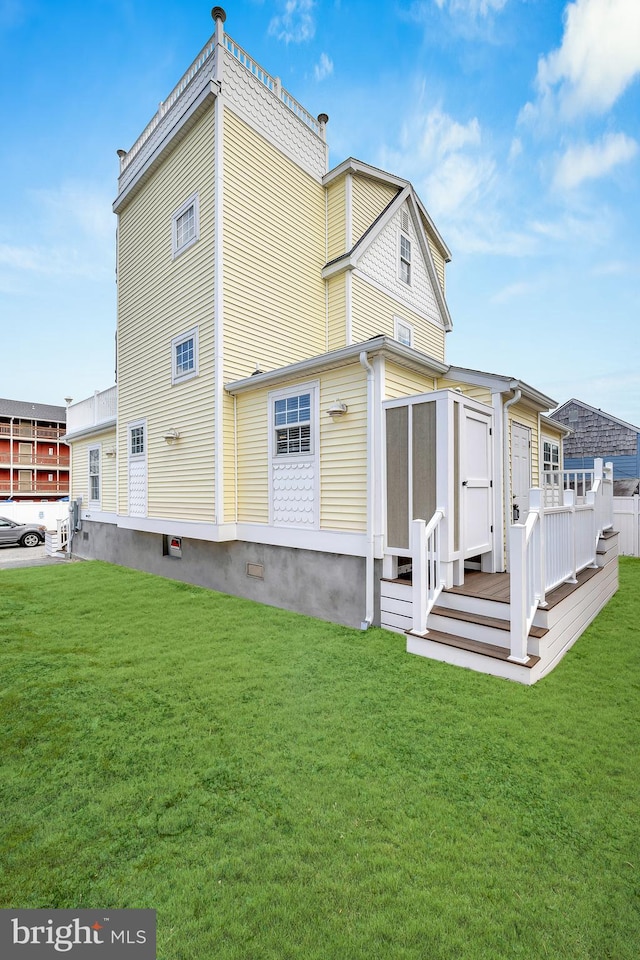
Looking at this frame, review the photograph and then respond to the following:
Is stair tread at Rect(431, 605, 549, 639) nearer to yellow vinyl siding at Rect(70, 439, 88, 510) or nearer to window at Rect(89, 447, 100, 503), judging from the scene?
window at Rect(89, 447, 100, 503)

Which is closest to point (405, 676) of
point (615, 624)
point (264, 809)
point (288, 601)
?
point (264, 809)

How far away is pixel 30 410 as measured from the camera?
36312 mm

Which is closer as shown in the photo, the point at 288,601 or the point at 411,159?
the point at 288,601

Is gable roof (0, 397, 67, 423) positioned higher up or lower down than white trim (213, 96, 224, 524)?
higher up

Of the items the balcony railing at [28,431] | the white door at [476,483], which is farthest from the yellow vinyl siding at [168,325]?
the balcony railing at [28,431]

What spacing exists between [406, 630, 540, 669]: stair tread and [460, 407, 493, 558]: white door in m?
1.14

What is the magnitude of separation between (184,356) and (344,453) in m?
4.60

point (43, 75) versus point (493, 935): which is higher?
point (43, 75)

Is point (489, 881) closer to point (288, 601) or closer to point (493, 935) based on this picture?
point (493, 935)

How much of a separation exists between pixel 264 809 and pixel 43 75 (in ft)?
63.1


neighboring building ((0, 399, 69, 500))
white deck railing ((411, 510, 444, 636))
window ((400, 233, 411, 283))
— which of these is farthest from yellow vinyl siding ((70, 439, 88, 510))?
neighboring building ((0, 399, 69, 500))

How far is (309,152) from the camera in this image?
961 centimetres

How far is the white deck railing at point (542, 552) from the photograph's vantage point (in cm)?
387

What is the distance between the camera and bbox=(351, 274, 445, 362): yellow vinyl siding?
966cm
